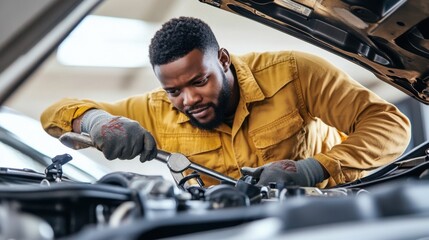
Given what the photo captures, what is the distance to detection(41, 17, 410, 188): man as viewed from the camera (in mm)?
2230

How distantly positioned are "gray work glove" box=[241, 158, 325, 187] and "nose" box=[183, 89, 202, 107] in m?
0.40

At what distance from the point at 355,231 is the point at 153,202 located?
32cm

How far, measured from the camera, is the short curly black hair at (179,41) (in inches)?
89.7

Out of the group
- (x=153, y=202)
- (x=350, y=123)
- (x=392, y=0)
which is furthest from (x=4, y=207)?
(x=350, y=123)

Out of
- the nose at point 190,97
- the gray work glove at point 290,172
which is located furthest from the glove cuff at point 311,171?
the nose at point 190,97

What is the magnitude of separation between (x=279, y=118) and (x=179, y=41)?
481 mm

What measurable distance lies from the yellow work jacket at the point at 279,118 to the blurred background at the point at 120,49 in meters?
2.41

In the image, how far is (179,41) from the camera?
7.55 feet

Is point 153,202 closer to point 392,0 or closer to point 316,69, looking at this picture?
point 392,0

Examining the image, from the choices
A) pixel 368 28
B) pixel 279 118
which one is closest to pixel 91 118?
pixel 279 118

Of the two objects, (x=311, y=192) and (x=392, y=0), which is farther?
(x=392, y=0)

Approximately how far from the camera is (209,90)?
227cm

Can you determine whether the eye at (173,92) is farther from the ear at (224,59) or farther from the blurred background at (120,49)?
the blurred background at (120,49)

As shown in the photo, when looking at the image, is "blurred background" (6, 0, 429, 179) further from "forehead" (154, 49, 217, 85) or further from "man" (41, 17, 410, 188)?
"forehead" (154, 49, 217, 85)
